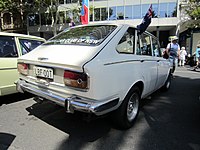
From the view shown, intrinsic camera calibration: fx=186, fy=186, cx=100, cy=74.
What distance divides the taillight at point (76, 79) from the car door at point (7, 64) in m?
2.23

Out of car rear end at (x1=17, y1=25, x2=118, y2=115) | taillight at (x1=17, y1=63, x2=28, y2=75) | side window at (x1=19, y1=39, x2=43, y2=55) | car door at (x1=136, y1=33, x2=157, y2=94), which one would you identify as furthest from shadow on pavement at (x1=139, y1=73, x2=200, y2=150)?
side window at (x1=19, y1=39, x2=43, y2=55)

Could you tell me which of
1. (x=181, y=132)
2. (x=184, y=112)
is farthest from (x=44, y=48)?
(x=184, y=112)

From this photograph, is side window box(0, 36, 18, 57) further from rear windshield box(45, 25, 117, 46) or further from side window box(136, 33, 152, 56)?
side window box(136, 33, 152, 56)

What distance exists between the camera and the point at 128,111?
3.40 m

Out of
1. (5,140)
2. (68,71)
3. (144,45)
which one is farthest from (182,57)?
(5,140)

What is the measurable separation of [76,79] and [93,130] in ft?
4.04

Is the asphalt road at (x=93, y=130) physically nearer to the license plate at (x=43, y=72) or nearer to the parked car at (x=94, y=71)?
the parked car at (x=94, y=71)

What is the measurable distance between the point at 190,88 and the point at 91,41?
5.03m

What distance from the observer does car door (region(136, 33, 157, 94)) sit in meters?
3.58

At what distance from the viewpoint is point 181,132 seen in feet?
10.8

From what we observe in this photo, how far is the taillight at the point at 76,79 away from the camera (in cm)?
245

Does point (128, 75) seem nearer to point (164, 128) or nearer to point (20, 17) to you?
point (164, 128)

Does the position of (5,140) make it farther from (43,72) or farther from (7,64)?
(7,64)

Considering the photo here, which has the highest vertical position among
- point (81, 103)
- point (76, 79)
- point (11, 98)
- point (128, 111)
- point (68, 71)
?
point (68, 71)
